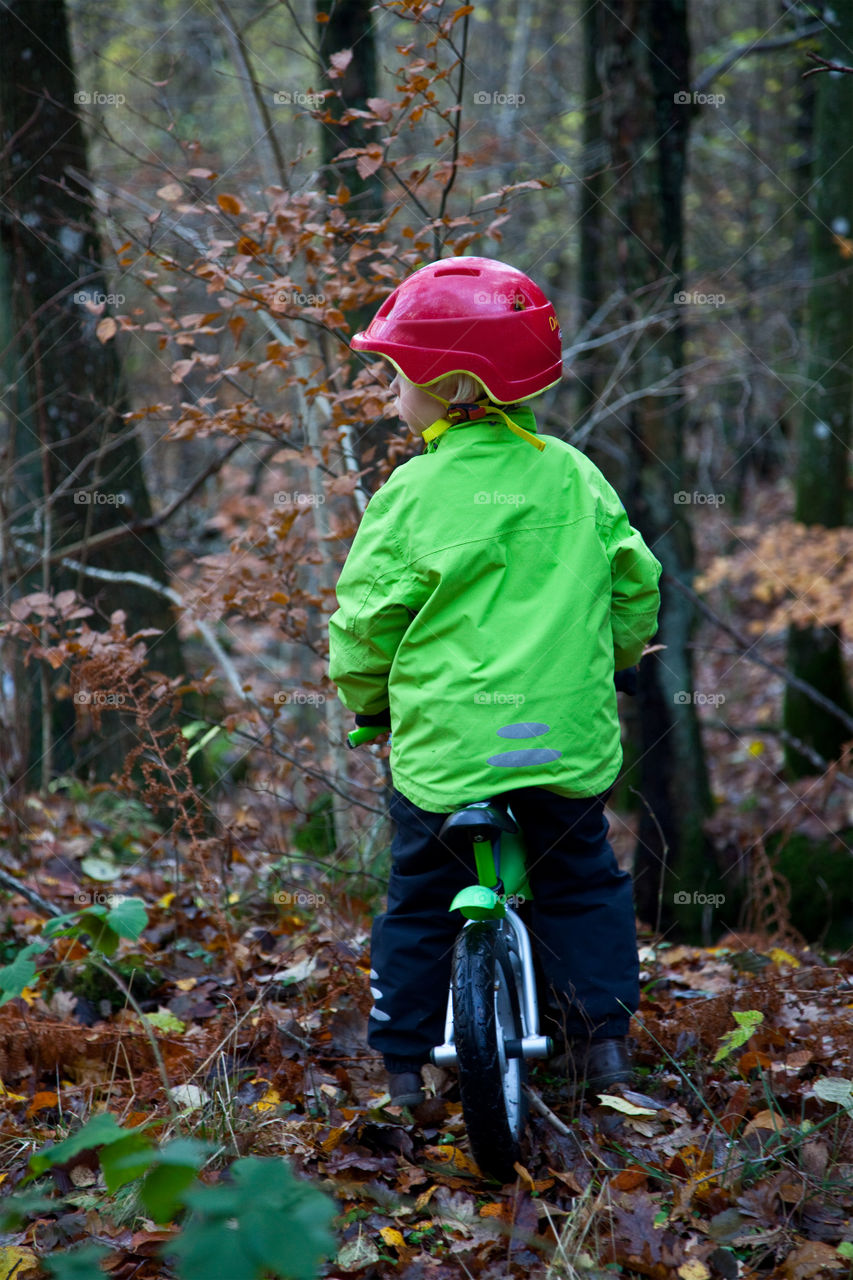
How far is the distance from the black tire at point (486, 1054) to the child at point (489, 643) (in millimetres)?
248

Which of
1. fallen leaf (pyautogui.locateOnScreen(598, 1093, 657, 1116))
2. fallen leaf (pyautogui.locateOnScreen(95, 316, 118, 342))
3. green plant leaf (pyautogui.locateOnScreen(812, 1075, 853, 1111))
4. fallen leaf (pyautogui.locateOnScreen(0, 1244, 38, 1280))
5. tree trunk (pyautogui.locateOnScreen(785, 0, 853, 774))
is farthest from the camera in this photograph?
tree trunk (pyautogui.locateOnScreen(785, 0, 853, 774))

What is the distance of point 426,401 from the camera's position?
8.81 feet

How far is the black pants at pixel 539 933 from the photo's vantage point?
2646mm

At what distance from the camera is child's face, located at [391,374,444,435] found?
2.68m

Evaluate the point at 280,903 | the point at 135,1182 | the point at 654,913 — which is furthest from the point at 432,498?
the point at 654,913

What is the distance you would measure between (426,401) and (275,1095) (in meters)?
1.85

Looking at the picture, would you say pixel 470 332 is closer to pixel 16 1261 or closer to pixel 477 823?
pixel 477 823

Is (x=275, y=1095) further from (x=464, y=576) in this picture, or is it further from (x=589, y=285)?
(x=589, y=285)

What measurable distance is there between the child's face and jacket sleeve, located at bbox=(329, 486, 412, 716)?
0.90 ft

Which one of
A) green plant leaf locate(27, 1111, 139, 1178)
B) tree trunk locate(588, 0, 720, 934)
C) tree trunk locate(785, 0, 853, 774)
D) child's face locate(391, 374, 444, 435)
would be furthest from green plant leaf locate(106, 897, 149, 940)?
tree trunk locate(785, 0, 853, 774)

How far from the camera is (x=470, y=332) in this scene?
2586 millimetres

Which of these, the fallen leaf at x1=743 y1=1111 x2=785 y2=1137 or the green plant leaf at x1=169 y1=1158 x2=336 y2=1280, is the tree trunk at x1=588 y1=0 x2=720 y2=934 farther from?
the green plant leaf at x1=169 y1=1158 x2=336 y2=1280

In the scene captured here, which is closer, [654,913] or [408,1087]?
[408,1087]

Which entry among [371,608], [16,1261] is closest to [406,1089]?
[16,1261]
